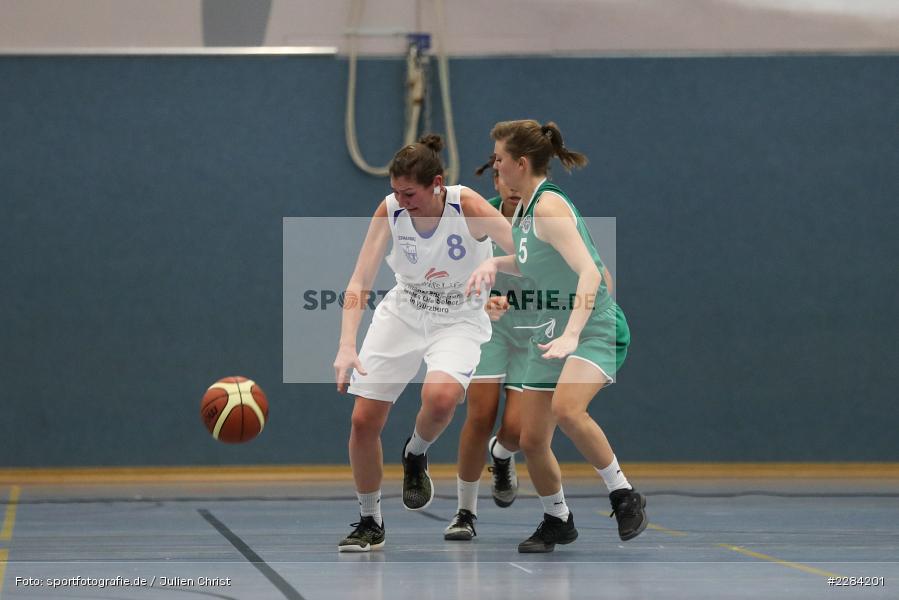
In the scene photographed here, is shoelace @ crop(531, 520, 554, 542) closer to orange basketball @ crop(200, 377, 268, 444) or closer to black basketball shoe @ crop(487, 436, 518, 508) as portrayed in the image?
black basketball shoe @ crop(487, 436, 518, 508)

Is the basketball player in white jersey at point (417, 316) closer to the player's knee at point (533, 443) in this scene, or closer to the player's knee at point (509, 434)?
the player's knee at point (533, 443)

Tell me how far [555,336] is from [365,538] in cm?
110

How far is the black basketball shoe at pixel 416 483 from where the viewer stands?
15.7 feet

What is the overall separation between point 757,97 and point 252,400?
4908mm

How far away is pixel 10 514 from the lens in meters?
5.97

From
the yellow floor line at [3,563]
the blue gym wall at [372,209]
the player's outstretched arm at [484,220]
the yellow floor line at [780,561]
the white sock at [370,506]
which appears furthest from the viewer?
the blue gym wall at [372,209]

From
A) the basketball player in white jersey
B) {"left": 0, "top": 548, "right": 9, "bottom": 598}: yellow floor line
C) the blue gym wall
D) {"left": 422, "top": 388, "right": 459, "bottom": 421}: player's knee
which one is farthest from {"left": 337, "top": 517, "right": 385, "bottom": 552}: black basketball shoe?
the blue gym wall

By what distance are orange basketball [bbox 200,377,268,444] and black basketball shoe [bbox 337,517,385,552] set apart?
885 millimetres

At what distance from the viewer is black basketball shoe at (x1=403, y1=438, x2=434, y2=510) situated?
15.7 ft

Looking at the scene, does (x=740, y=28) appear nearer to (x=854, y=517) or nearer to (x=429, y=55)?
(x=429, y=55)

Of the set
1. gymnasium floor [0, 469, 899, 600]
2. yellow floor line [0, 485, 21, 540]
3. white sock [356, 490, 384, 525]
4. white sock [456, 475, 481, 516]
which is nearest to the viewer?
gymnasium floor [0, 469, 899, 600]

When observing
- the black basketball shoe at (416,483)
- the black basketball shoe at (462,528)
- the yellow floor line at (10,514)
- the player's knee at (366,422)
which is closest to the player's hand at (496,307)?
the player's knee at (366,422)

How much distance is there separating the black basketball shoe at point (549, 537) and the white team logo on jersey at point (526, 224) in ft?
3.72

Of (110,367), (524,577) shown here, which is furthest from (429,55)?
(524,577)
